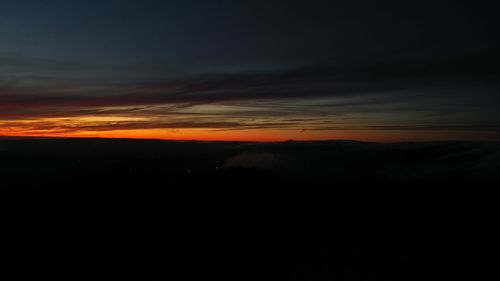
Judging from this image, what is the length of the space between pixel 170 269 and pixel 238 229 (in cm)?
5037

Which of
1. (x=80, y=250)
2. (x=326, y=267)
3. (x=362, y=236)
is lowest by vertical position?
(x=362, y=236)

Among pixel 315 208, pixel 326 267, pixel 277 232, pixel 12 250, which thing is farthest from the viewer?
pixel 315 208

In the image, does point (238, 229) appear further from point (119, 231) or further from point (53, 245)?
point (53, 245)

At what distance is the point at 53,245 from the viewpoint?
10050 cm

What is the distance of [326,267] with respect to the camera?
318 feet

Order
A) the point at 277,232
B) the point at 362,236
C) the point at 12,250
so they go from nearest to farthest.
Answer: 1. the point at 12,250
2. the point at 277,232
3. the point at 362,236

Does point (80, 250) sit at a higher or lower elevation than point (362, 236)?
higher

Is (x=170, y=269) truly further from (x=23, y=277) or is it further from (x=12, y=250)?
(x=12, y=250)

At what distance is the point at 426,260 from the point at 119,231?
300 ft

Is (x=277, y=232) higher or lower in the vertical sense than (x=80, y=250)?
lower

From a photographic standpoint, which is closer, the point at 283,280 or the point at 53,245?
the point at 283,280

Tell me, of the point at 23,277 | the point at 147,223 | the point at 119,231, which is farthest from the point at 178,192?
the point at 23,277

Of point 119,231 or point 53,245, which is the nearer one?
point 53,245

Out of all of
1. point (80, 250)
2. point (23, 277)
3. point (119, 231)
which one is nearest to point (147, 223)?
point (119, 231)
